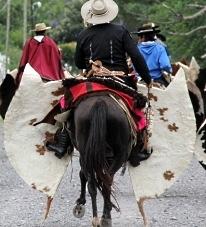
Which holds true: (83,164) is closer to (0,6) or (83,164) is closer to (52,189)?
(52,189)

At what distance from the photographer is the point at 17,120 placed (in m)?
8.91

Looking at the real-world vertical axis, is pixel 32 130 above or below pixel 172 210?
above

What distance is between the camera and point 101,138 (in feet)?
25.0

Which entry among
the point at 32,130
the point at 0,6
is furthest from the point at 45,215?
the point at 0,6

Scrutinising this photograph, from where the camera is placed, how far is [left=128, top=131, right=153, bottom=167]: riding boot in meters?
8.65

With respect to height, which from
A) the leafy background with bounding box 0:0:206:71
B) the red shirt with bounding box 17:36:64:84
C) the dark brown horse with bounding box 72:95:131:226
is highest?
the dark brown horse with bounding box 72:95:131:226

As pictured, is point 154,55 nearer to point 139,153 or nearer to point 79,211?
point 139,153

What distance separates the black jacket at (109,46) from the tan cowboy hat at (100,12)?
0.06 metres

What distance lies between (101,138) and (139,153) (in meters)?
1.26

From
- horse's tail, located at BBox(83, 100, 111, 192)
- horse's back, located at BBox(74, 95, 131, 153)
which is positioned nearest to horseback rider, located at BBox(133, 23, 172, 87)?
horse's back, located at BBox(74, 95, 131, 153)

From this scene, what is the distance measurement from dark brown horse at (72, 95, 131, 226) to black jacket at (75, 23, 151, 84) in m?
0.66

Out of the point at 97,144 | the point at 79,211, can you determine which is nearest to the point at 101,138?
the point at 97,144

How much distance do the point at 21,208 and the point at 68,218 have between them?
79cm

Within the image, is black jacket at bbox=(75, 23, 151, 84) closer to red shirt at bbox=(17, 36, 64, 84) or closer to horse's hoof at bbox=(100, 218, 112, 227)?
horse's hoof at bbox=(100, 218, 112, 227)
